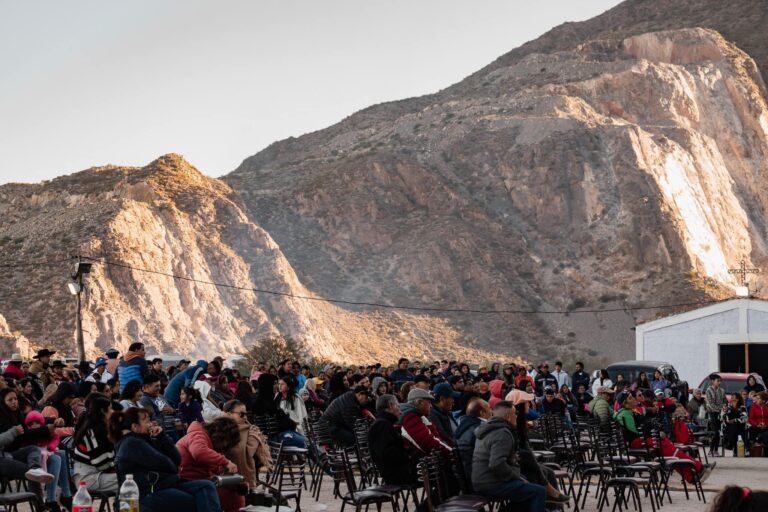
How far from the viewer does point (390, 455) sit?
11195mm

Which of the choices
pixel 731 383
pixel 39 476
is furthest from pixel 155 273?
pixel 39 476

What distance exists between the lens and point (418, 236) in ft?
241

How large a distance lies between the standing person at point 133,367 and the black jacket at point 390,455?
4.27 meters

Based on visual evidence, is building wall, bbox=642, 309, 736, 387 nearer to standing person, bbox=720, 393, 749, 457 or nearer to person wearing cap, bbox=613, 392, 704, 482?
standing person, bbox=720, 393, 749, 457

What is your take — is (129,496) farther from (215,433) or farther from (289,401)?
(289,401)

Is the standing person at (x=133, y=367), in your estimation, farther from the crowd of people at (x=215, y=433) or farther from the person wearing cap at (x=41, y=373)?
the person wearing cap at (x=41, y=373)

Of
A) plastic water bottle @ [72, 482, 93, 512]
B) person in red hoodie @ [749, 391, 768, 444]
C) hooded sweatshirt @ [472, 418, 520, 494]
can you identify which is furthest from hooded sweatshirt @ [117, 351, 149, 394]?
person in red hoodie @ [749, 391, 768, 444]

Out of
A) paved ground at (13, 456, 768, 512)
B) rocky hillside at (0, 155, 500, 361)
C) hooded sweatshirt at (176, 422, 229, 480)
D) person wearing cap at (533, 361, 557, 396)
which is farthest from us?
rocky hillside at (0, 155, 500, 361)

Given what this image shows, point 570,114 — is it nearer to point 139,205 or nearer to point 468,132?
point 468,132

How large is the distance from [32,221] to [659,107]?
4988 cm

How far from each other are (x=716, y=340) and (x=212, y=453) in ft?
103

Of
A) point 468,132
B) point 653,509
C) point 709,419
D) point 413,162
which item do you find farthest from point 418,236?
point 653,509

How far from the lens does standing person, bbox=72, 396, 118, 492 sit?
10547 mm

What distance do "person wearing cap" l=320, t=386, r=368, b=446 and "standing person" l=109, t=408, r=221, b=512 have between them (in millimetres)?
5147
